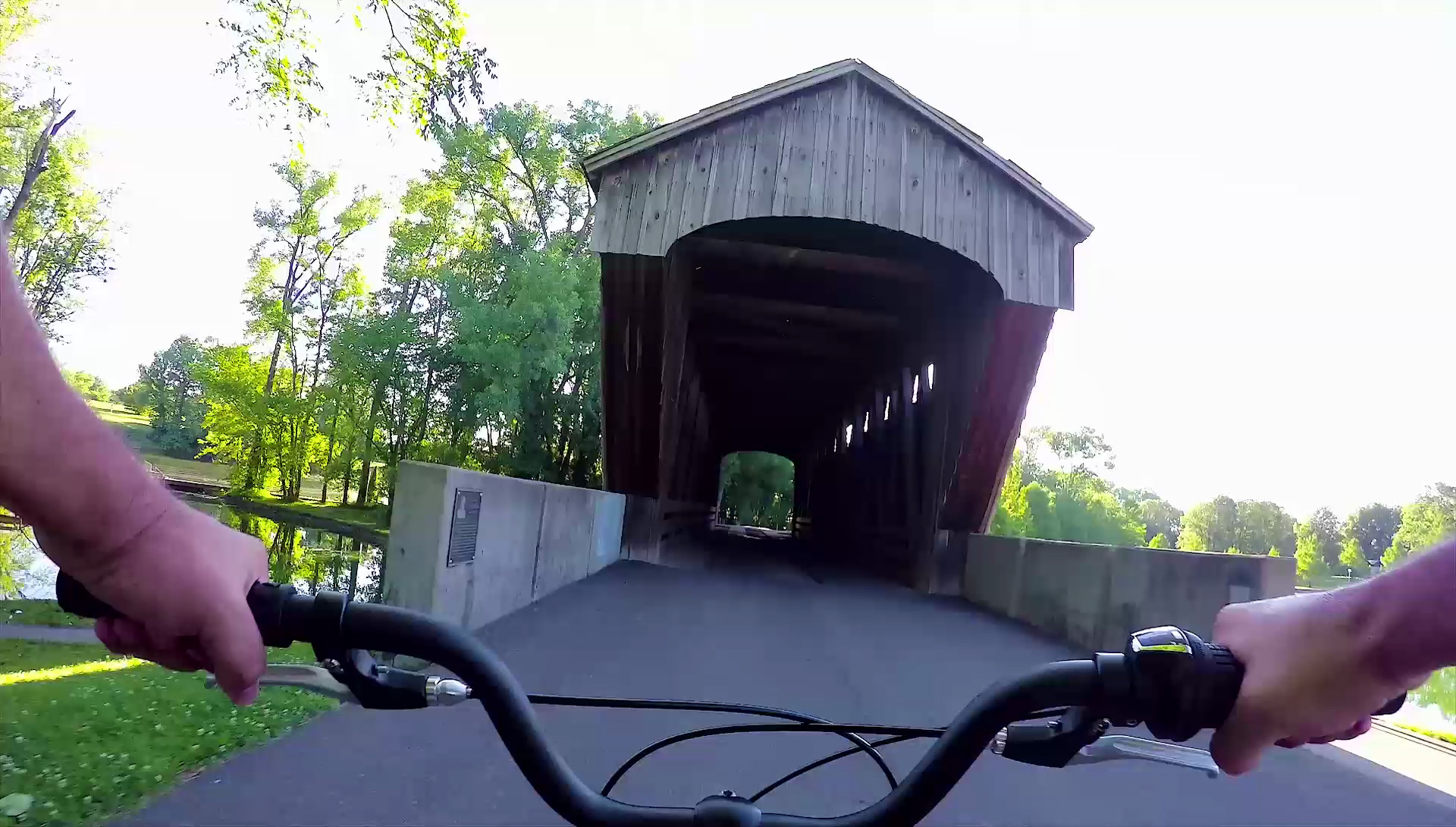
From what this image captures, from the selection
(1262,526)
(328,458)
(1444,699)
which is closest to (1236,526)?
(1262,526)

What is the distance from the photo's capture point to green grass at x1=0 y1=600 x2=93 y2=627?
806cm

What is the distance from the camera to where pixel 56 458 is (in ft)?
2.53

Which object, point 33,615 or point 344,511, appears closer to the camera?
point 33,615

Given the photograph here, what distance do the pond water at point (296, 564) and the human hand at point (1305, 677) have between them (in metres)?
7.98

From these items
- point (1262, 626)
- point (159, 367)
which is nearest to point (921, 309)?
point (1262, 626)

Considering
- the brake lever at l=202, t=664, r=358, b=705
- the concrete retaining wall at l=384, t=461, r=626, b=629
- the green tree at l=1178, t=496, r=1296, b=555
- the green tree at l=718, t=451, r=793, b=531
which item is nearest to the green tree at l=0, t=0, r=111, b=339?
the concrete retaining wall at l=384, t=461, r=626, b=629

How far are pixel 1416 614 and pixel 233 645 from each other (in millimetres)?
1059

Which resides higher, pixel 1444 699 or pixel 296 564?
pixel 1444 699

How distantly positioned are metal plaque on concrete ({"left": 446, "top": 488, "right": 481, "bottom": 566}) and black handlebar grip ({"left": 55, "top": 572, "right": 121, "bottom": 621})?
4.35 metres

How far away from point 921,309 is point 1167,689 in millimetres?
12014

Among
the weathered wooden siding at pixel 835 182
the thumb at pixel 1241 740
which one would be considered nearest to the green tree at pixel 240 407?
the weathered wooden siding at pixel 835 182

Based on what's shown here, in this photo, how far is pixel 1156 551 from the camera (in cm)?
669

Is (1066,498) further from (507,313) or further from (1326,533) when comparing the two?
(507,313)

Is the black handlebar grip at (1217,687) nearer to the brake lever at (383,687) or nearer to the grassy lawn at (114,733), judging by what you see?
the brake lever at (383,687)
